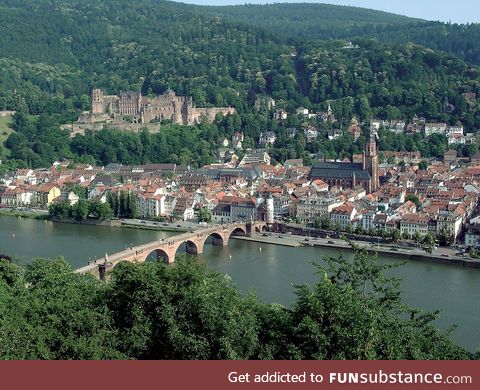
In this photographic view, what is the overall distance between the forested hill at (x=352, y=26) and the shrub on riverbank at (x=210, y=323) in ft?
163

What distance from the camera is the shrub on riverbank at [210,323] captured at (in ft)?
17.5

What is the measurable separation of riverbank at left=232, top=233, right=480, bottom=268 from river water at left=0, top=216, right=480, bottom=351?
21 centimetres

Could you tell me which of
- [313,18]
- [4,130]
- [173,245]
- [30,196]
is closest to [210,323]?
[173,245]

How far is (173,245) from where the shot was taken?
1508 centimetres

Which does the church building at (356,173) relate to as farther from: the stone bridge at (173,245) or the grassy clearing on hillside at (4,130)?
the grassy clearing on hillside at (4,130)

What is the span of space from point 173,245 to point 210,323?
30.5 ft

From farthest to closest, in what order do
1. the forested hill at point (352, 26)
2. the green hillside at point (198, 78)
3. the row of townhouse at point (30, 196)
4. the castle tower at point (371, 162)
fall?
the forested hill at point (352, 26) → the green hillside at point (198, 78) → the castle tower at point (371, 162) → the row of townhouse at point (30, 196)

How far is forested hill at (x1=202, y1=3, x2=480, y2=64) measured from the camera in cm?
5728

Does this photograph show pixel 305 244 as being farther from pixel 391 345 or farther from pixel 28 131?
pixel 28 131

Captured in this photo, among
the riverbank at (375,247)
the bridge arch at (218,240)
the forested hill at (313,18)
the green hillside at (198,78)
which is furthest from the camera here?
the forested hill at (313,18)

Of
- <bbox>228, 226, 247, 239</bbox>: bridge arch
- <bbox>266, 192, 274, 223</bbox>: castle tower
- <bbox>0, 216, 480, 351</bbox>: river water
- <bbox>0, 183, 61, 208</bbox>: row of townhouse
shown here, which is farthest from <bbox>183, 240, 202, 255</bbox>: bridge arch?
<bbox>0, 183, 61, 208</bbox>: row of townhouse

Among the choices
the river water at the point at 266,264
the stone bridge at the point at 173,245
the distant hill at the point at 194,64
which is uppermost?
the distant hill at the point at 194,64

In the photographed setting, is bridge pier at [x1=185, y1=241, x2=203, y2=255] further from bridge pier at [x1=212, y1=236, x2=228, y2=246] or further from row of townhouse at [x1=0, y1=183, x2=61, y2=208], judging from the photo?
row of townhouse at [x1=0, y1=183, x2=61, y2=208]

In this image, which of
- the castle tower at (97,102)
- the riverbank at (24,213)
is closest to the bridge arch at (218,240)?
the riverbank at (24,213)
